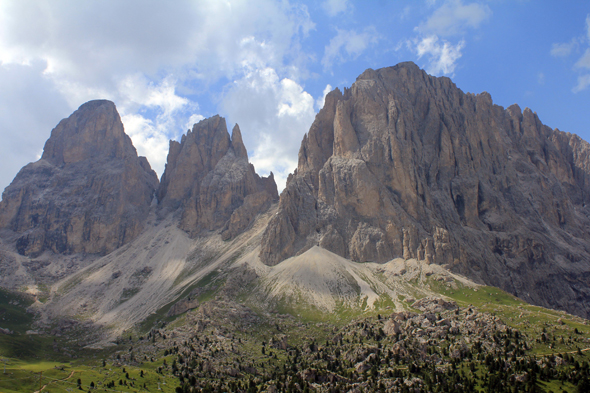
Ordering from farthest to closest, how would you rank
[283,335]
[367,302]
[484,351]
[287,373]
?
1. [367,302]
2. [283,335]
3. [287,373]
4. [484,351]

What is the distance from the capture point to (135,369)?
11281 cm

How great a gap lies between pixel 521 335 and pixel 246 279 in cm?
12114

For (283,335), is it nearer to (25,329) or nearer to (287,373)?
(287,373)

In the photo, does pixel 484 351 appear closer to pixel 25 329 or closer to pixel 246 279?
pixel 246 279

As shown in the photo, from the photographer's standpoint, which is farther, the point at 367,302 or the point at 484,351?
the point at 367,302

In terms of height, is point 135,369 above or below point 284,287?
below

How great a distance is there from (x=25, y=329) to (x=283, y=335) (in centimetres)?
12340

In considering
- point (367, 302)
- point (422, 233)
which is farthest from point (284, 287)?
point (422, 233)

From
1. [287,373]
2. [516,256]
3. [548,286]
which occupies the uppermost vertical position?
[516,256]

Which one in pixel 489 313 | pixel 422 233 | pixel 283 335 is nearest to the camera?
pixel 489 313

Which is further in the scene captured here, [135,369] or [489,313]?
[489,313]

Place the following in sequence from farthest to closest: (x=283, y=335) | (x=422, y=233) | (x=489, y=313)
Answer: (x=422, y=233), (x=283, y=335), (x=489, y=313)

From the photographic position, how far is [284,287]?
181 meters

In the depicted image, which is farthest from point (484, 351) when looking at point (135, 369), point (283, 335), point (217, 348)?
point (135, 369)
